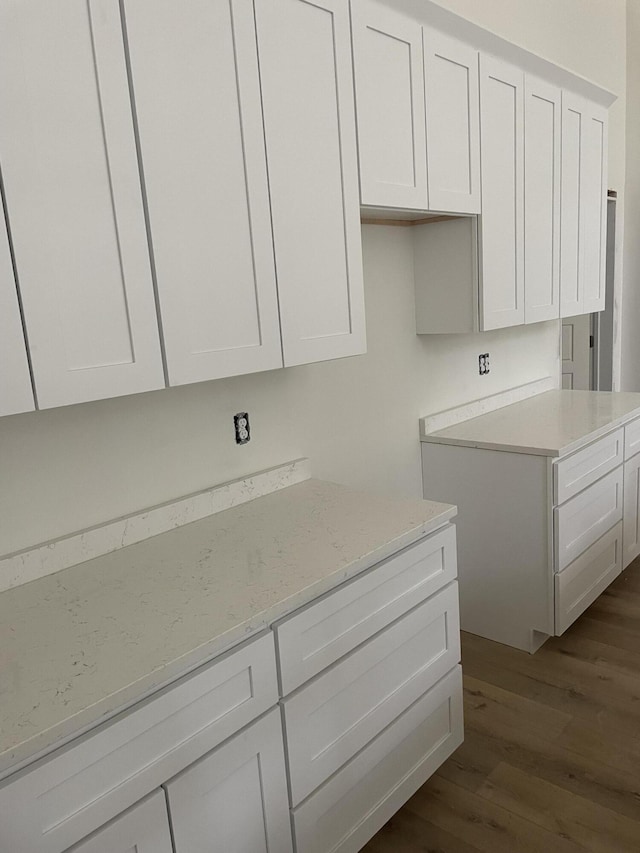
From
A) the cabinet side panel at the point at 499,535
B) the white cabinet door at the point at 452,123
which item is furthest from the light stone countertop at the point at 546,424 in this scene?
the white cabinet door at the point at 452,123

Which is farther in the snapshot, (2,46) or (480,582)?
(480,582)

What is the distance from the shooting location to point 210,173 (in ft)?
5.07

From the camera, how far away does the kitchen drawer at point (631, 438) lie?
305 centimetres

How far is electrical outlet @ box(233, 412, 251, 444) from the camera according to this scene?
209cm

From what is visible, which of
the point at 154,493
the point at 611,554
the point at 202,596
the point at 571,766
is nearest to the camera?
the point at 202,596

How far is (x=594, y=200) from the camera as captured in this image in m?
3.32

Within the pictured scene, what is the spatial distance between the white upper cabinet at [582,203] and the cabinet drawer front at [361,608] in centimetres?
184

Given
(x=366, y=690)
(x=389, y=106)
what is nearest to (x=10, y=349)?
(x=366, y=690)

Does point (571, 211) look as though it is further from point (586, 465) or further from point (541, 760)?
point (541, 760)

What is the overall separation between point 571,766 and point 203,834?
1.31 metres

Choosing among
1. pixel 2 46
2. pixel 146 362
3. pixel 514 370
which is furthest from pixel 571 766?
pixel 2 46

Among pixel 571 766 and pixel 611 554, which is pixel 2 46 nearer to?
pixel 571 766

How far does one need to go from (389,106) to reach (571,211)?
149 cm

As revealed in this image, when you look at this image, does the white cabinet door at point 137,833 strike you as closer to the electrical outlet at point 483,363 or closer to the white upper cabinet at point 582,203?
the electrical outlet at point 483,363
